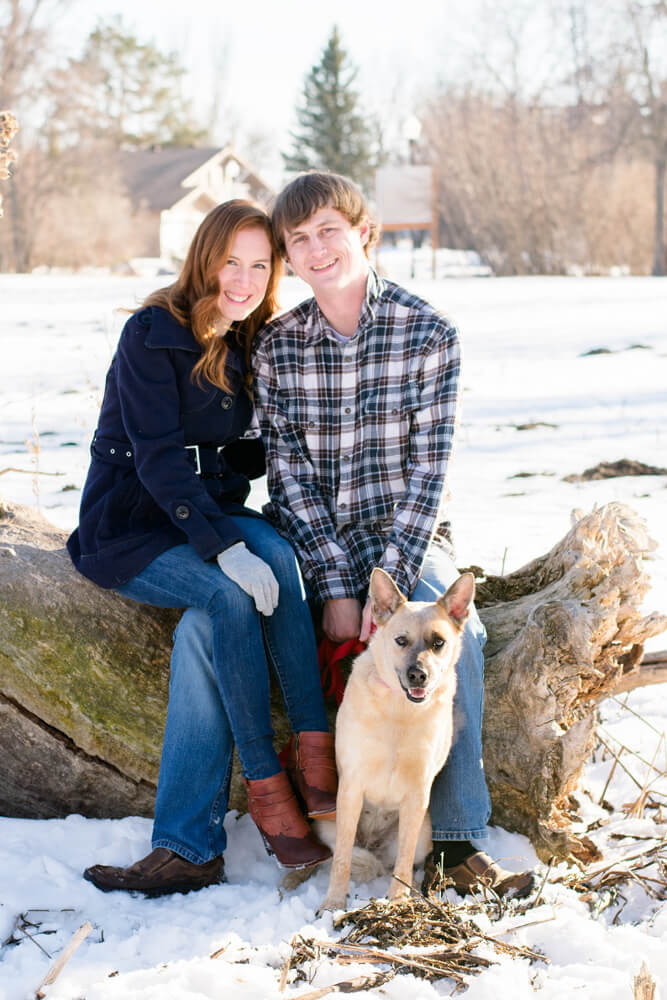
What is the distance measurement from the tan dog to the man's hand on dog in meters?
0.28

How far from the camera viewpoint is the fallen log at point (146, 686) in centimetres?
316

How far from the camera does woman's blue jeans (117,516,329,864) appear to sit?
288 cm

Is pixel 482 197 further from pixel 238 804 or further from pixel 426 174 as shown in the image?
pixel 238 804

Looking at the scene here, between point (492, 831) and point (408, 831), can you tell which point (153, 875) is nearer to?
point (408, 831)

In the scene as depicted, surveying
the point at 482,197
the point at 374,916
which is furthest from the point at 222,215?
the point at 482,197

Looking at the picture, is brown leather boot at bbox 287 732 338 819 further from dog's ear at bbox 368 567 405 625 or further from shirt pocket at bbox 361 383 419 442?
shirt pocket at bbox 361 383 419 442

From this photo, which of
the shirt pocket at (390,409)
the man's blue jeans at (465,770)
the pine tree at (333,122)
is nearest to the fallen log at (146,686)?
the man's blue jeans at (465,770)

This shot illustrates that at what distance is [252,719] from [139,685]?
53 centimetres

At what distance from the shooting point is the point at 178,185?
37719 mm

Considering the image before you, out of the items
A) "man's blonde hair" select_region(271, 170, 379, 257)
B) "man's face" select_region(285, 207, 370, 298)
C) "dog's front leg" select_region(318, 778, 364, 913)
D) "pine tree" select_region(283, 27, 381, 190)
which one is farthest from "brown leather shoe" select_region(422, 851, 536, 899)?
→ "pine tree" select_region(283, 27, 381, 190)

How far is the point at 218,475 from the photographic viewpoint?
11.1 feet

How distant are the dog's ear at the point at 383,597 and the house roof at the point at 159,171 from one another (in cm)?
3507

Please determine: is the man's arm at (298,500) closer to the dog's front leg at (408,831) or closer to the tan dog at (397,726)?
the tan dog at (397,726)

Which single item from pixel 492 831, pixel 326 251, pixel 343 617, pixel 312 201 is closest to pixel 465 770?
pixel 492 831
